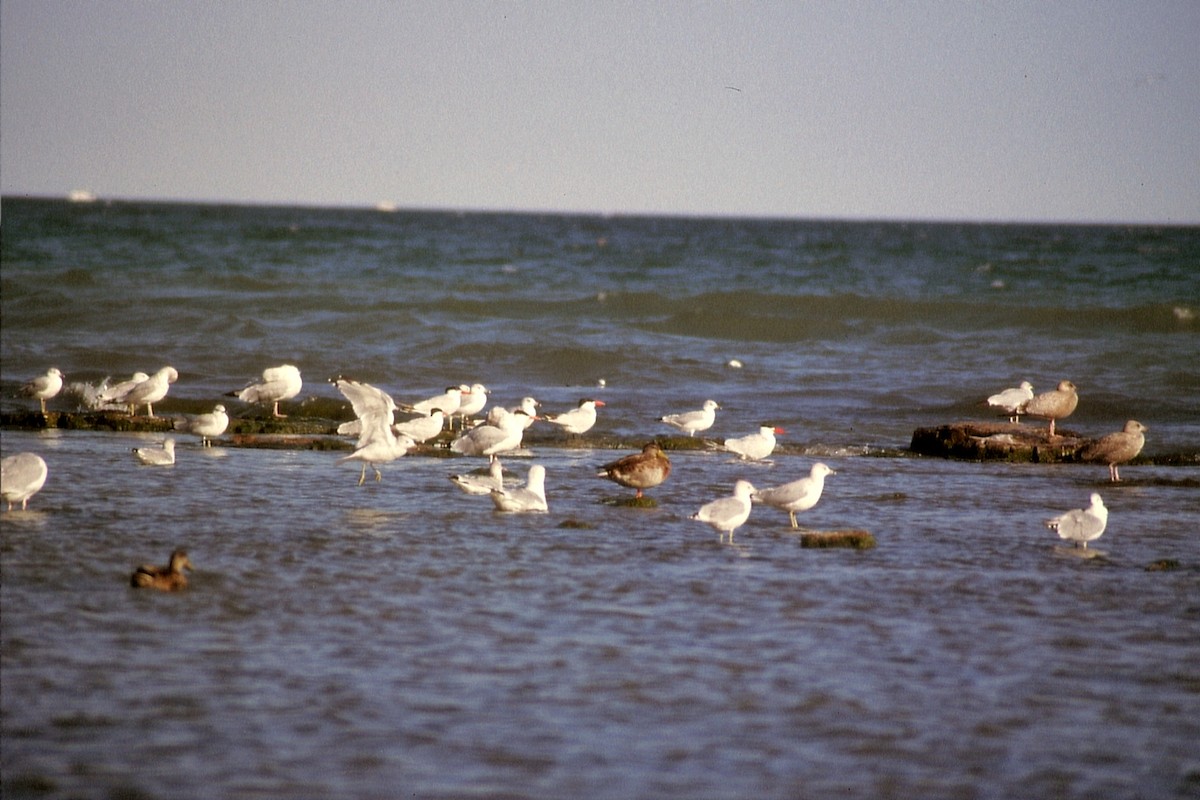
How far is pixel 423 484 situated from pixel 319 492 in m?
1.02

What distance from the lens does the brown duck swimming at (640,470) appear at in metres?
11.1

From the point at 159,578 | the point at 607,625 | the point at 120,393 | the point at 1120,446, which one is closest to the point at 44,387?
the point at 120,393

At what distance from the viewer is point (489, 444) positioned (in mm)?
12578

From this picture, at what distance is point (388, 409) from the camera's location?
11633mm

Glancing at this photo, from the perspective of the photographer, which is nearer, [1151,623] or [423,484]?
[1151,623]

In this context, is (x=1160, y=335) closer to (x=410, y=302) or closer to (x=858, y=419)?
(x=858, y=419)

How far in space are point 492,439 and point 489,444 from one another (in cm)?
5

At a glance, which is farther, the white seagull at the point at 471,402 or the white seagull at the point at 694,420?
the white seagull at the point at 471,402

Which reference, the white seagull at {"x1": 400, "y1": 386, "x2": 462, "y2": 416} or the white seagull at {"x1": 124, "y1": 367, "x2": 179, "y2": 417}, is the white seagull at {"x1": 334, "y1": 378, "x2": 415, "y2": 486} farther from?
the white seagull at {"x1": 124, "y1": 367, "x2": 179, "y2": 417}

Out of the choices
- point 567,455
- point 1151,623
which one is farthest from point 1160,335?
point 1151,623

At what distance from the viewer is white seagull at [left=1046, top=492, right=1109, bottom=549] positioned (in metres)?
9.38

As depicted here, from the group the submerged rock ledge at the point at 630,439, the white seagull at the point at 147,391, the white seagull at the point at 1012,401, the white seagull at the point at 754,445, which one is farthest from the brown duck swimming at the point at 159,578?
the white seagull at the point at 1012,401

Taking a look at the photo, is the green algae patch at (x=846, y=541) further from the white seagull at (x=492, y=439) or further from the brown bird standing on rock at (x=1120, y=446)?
the brown bird standing on rock at (x=1120, y=446)

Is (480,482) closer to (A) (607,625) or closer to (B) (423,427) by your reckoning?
(B) (423,427)
